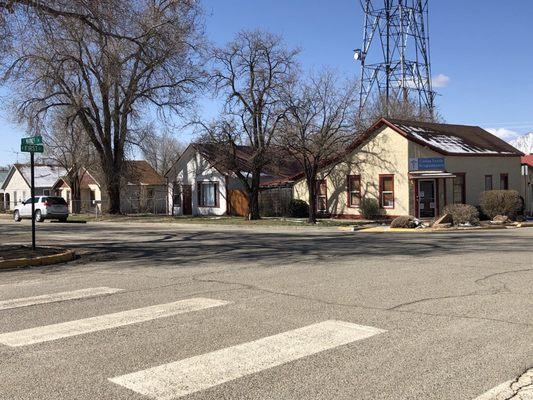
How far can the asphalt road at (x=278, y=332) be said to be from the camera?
15.8 ft

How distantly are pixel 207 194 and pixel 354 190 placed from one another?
1288 centimetres

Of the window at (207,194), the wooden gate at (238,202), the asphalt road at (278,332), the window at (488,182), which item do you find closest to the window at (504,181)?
the window at (488,182)

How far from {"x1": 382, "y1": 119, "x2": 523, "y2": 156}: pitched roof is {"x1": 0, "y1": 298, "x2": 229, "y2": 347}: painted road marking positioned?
2452 cm

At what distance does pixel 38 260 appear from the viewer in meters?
13.1

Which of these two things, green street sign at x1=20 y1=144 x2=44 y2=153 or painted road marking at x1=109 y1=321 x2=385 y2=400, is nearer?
painted road marking at x1=109 y1=321 x2=385 y2=400

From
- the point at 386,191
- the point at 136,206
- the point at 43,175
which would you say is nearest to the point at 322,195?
the point at 386,191

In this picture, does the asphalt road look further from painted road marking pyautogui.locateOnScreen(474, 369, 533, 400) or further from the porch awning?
the porch awning

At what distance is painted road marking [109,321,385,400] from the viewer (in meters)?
4.76

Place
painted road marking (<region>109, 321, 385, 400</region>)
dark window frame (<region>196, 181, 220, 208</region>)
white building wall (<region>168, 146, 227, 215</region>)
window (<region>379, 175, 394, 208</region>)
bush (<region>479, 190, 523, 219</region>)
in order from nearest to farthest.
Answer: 1. painted road marking (<region>109, 321, 385, 400</region>)
2. bush (<region>479, 190, 523, 219</region>)
3. window (<region>379, 175, 394, 208</region>)
4. white building wall (<region>168, 146, 227, 215</region>)
5. dark window frame (<region>196, 181, 220, 208</region>)

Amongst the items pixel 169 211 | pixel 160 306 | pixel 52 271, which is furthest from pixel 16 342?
pixel 169 211

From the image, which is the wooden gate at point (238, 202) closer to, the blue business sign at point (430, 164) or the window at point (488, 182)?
the blue business sign at point (430, 164)

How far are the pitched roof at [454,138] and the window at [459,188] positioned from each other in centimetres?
128

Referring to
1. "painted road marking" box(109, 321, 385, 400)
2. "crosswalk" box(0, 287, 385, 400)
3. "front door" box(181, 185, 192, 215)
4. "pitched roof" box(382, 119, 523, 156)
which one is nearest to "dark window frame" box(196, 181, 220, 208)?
"front door" box(181, 185, 192, 215)

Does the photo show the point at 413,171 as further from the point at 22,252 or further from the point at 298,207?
the point at 22,252
